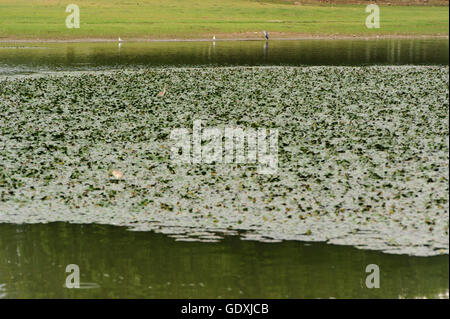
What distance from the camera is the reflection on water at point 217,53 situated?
6819 cm

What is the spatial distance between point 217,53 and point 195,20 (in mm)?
30063

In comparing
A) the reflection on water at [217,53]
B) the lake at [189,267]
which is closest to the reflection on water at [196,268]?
→ the lake at [189,267]

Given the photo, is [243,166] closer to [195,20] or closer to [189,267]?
[189,267]

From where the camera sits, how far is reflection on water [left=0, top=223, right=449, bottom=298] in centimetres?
1638

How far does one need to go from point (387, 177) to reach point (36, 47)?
67086mm

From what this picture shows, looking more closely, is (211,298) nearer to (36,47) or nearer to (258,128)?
(258,128)

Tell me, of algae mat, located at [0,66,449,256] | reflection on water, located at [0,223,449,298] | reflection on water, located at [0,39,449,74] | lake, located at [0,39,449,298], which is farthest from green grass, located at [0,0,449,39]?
reflection on water, located at [0,223,449,298]

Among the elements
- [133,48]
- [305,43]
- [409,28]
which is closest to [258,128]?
[133,48]

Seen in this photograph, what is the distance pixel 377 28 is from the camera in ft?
349

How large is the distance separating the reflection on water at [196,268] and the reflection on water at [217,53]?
44.8 m

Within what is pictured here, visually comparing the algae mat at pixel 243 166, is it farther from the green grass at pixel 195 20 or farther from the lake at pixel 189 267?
the green grass at pixel 195 20

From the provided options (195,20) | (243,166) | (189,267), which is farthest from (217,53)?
(189,267)

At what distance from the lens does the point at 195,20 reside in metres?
108

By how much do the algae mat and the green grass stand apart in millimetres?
49255
